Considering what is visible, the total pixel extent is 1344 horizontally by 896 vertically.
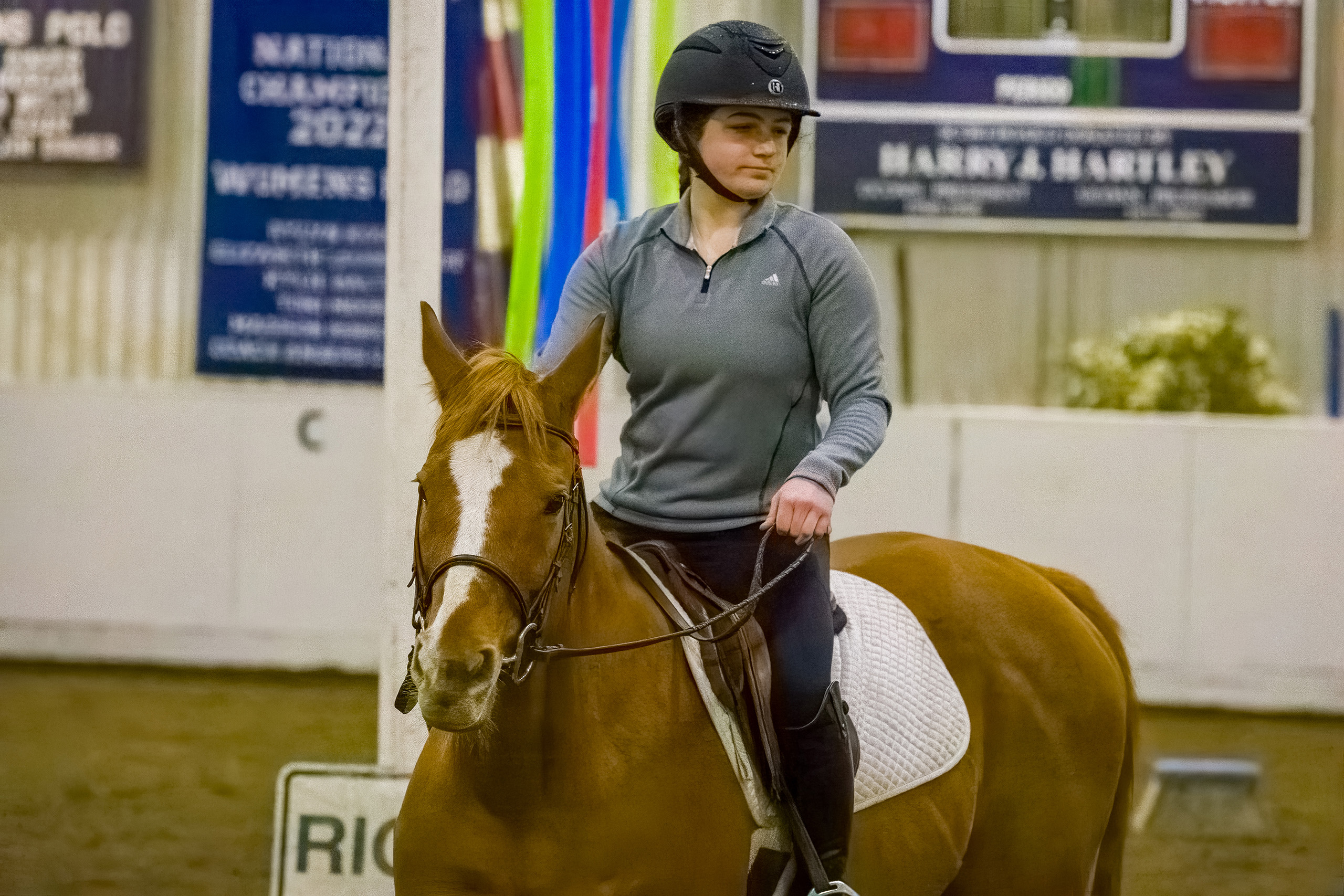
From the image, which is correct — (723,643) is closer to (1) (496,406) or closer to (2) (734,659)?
(2) (734,659)

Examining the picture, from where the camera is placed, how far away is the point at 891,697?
2.95 meters

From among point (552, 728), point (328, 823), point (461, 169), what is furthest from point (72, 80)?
point (552, 728)

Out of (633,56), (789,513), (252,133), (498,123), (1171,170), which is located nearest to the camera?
(789,513)

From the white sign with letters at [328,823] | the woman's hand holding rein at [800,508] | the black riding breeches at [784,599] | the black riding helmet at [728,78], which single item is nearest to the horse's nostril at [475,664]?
the woman's hand holding rein at [800,508]

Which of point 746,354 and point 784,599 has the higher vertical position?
point 746,354

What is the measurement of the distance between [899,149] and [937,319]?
37.5 inches

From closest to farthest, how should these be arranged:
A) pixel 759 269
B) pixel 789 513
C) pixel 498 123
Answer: pixel 789 513 < pixel 759 269 < pixel 498 123

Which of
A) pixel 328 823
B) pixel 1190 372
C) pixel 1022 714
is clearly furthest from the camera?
pixel 1190 372

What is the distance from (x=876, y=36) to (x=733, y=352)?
5786 millimetres

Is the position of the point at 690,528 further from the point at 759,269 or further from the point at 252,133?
the point at 252,133

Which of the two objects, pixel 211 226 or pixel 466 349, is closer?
pixel 466 349

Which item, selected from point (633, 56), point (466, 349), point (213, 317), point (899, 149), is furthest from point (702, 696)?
point (213, 317)

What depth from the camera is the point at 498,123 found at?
23.8ft

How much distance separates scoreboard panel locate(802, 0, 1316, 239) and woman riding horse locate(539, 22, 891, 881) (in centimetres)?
533
